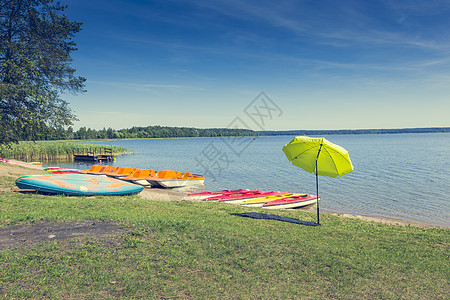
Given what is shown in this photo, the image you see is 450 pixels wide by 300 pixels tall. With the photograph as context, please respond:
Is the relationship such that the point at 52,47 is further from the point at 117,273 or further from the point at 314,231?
the point at 314,231

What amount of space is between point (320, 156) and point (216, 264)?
5.70 metres

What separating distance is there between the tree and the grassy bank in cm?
752

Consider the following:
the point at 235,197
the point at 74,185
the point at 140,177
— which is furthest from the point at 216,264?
the point at 140,177

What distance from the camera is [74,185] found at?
1382cm

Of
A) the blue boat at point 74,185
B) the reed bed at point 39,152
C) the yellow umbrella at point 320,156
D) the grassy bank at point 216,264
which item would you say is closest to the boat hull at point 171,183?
the blue boat at point 74,185

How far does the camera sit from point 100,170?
25.4m

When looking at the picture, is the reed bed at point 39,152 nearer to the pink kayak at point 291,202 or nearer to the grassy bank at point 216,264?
the pink kayak at point 291,202

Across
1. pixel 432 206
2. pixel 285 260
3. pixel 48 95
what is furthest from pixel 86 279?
pixel 432 206

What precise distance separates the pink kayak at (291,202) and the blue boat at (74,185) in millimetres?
7755

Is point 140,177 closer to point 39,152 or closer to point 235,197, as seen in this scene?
point 235,197

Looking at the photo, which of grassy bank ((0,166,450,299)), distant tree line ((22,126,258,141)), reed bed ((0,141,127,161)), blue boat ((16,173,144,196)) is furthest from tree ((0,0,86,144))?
distant tree line ((22,126,258,141))

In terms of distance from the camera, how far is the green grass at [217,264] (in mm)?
4840

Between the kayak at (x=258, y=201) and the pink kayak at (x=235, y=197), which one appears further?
the pink kayak at (x=235, y=197)

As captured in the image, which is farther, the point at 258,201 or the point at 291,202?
the point at 291,202
